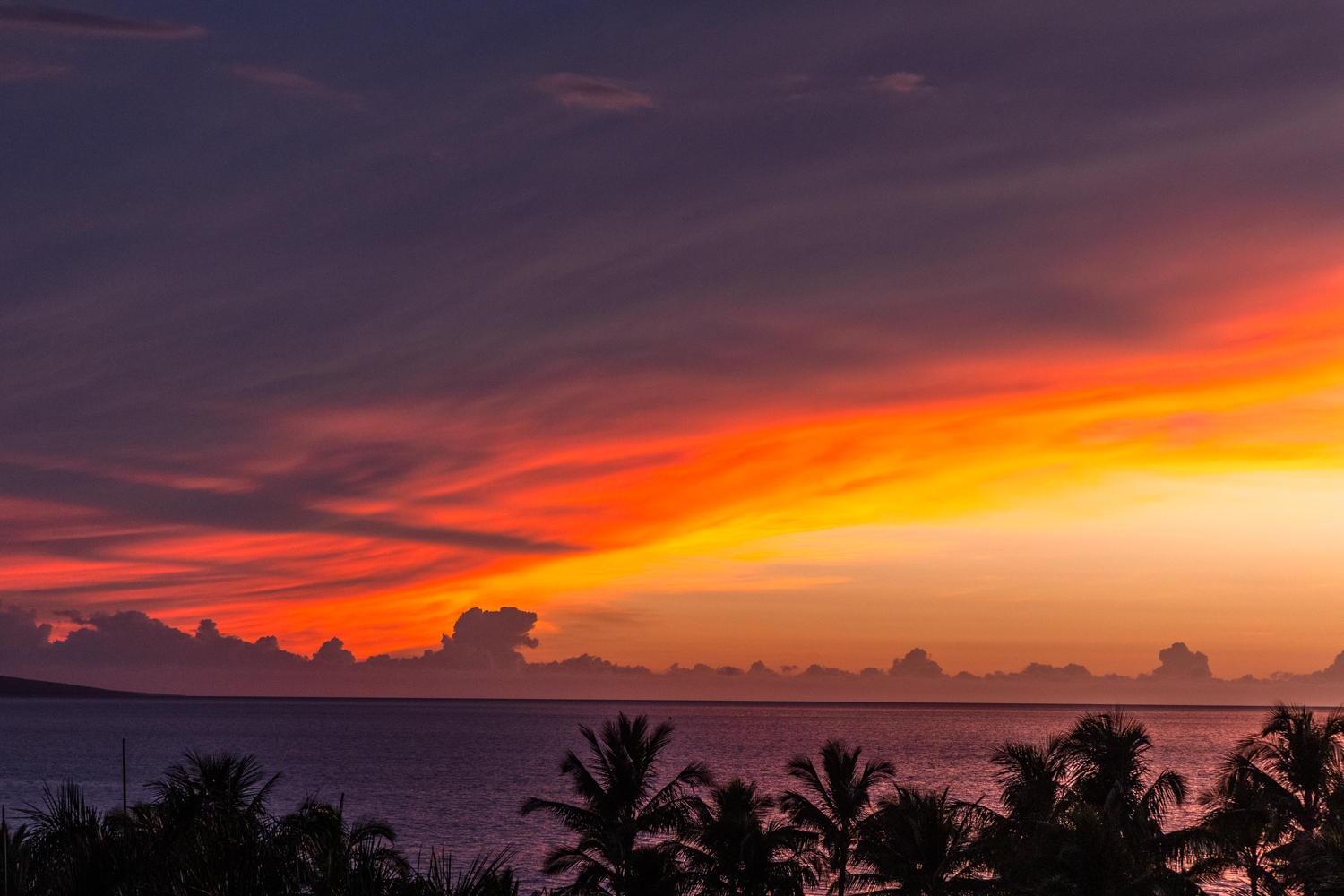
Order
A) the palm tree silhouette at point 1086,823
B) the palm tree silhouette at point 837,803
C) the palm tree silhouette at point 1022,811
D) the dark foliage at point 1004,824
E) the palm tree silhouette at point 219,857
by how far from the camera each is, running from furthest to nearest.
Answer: the palm tree silhouette at point 837,803 → the palm tree silhouette at point 1022,811 → the dark foliage at point 1004,824 → the palm tree silhouette at point 1086,823 → the palm tree silhouette at point 219,857

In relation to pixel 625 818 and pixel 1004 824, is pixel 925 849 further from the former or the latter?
pixel 625 818

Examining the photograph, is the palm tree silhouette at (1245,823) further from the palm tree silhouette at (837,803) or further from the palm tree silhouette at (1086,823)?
the palm tree silhouette at (837,803)

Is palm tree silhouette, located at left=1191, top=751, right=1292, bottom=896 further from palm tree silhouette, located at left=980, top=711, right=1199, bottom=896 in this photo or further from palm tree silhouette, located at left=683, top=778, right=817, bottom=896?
palm tree silhouette, located at left=683, top=778, right=817, bottom=896

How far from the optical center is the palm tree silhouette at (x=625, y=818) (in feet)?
124

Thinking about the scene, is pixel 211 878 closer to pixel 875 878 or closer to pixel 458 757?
pixel 875 878

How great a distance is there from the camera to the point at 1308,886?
30.7 metres

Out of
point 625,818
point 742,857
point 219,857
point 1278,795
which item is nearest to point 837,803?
point 742,857

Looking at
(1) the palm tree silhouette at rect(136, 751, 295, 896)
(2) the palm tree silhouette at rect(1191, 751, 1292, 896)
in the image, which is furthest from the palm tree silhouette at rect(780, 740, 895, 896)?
(1) the palm tree silhouette at rect(136, 751, 295, 896)

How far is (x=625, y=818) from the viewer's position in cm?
3966

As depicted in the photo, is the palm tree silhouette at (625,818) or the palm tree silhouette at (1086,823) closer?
the palm tree silhouette at (1086,823)

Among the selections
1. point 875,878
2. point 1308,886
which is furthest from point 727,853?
point 1308,886

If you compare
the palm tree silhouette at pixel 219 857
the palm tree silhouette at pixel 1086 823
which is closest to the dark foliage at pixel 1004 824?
the palm tree silhouette at pixel 1086 823

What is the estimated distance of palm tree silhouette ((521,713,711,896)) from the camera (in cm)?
3784

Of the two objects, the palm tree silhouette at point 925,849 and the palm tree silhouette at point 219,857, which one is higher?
the palm tree silhouette at point 219,857
